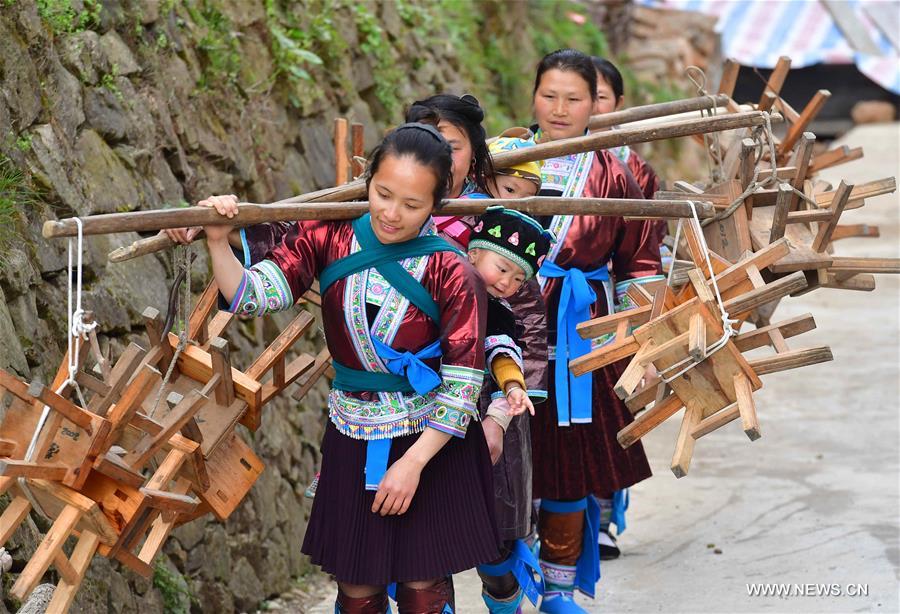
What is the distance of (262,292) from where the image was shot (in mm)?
3107

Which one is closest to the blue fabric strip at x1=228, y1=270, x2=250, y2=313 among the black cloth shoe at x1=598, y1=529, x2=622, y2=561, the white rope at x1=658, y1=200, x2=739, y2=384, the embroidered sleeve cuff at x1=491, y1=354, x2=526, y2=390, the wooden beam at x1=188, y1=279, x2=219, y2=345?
the wooden beam at x1=188, y1=279, x2=219, y2=345

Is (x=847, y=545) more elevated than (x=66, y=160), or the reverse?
(x=66, y=160)

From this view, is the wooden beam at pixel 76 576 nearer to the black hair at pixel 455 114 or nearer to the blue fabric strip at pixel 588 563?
the black hair at pixel 455 114

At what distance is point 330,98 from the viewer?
6465 mm

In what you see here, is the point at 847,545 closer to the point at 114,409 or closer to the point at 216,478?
the point at 216,478

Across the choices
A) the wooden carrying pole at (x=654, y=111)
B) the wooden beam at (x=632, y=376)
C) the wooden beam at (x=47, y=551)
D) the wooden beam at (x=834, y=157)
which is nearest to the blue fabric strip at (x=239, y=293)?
the wooden beam at (x=47, y=551)

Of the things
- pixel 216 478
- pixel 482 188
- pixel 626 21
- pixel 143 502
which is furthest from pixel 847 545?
pixel 626 21

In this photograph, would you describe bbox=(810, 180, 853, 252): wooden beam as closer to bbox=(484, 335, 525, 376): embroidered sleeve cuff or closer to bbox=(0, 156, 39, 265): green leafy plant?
bbox=(484, 335, 525, 376): embroidered sleeve cuff

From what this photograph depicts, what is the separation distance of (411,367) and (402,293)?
194mm

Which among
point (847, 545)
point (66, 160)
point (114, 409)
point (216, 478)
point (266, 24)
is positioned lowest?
point (847, 545)

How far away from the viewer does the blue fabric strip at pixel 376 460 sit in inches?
127

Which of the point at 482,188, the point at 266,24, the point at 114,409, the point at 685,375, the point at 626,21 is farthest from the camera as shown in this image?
the point at 626,21

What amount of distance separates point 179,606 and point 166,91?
200 cm

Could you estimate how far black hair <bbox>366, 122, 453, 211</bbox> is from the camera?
3.06 meters
